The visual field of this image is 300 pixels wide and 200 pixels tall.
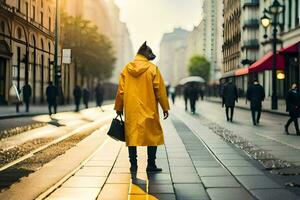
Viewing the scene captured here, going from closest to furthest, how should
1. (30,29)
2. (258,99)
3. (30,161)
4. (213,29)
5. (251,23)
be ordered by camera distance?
(30,161)
(30,29)
(258,99)
(213,29)
(251,23)

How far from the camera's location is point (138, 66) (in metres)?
6.61

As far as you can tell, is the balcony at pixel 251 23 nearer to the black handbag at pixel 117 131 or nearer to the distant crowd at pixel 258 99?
the distant crowd at pixel 258 99

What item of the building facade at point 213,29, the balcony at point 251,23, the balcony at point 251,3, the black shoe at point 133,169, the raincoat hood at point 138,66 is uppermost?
the balcony at point 251,3

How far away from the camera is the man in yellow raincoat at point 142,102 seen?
253 inches

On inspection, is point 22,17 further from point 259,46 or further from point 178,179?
point 259,46

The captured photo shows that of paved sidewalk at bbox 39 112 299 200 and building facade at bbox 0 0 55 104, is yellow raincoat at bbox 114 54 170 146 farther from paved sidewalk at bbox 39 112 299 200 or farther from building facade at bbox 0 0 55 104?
building facade at bbox 0 0 55 104

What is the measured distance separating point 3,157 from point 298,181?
4.88 meters

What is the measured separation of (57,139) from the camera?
448 inches

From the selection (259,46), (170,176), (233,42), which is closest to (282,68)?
(233,42)

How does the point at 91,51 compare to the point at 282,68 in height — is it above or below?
above

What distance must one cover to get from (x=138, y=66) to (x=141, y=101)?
50 cm

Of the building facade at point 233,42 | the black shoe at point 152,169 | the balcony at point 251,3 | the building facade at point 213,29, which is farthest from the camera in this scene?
the balcony at point 251,3

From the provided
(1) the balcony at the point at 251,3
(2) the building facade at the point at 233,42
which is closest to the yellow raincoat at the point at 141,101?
(2) the building facade at the point at 233,42

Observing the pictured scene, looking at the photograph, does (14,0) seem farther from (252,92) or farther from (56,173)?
(252,92)
